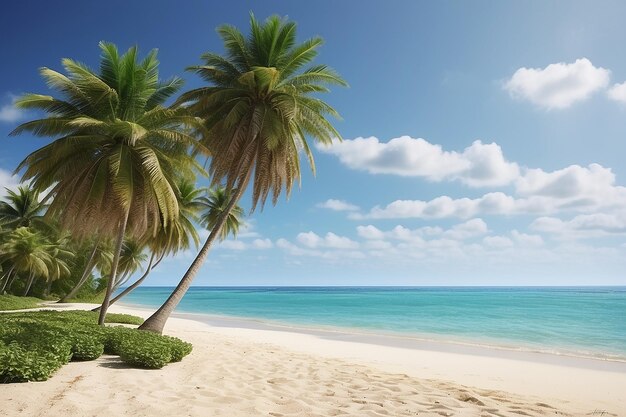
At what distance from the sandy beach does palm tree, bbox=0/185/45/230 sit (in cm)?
2934

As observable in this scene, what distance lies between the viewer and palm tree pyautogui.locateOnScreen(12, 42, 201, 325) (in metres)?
12.2

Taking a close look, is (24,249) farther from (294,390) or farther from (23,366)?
(294,390)

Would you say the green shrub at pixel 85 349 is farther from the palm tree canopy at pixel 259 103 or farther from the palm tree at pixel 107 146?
the palm tree canopy at pixel 259 103

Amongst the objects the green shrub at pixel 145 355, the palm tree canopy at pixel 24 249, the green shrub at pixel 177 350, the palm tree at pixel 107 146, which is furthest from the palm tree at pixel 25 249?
the green shrub at pixel 145 355

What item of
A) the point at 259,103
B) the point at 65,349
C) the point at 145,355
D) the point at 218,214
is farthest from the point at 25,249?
the point at 145,355

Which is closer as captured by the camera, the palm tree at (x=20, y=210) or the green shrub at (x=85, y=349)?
the green shrub at (x=85, y=349)

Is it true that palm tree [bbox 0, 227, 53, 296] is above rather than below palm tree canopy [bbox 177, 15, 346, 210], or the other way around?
below

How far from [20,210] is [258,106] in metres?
29.8

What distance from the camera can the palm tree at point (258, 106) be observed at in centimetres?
1394

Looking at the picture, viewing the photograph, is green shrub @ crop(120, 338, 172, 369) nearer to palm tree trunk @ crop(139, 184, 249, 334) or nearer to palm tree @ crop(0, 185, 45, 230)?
palm tree trunk @ crop(139, 184, 249, 334)

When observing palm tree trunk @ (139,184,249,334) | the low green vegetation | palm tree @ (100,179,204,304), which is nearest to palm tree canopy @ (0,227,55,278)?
palm tree @ (100,179,204,304)

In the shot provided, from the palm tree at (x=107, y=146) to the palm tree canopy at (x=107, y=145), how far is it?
0.03 meters

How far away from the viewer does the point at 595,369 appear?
1208 centimetres

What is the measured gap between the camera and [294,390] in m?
6.79
